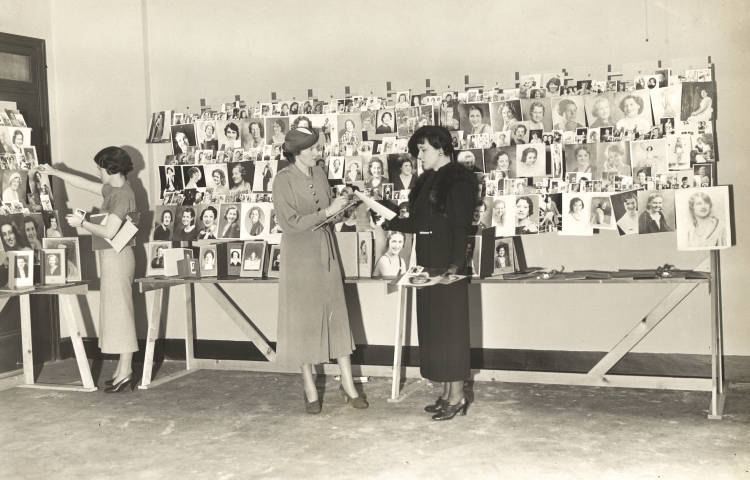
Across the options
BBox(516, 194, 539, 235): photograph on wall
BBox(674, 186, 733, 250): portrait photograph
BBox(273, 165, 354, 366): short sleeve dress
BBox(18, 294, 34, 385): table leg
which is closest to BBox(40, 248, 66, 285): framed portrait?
BBox(18, 294, 34, 385): table leg

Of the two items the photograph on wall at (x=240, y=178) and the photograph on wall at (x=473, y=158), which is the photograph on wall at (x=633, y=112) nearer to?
the photograph on wall at (x=473, y=158)

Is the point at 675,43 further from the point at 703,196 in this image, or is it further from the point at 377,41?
the point at 377,41

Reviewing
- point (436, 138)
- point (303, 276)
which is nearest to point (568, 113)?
point (436, 138)

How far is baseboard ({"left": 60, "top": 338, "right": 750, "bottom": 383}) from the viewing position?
5672mm

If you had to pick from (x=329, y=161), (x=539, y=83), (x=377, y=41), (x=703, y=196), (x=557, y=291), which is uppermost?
(x=377, y=41)

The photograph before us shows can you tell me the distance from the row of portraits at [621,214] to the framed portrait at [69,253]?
10.1 ft

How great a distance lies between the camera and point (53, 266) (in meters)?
6.28

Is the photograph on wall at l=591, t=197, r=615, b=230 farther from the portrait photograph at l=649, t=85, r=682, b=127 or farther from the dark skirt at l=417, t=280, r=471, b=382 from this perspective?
the dark skirt at l=417, t=280, r=471, b=382

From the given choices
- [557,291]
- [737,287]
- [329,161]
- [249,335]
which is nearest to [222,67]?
[329,161]

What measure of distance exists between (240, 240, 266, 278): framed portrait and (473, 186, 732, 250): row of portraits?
163 cm

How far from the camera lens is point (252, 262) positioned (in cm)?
622

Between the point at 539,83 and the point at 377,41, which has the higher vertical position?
the point at 377,41

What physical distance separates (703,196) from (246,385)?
3.45 meters

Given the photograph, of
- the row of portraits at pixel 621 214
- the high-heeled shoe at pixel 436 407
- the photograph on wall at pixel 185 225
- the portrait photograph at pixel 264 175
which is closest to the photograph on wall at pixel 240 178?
the portrait photograph at pixel 264 175
